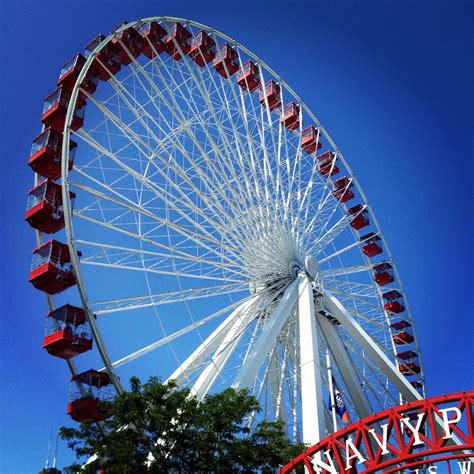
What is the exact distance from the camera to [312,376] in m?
20.7

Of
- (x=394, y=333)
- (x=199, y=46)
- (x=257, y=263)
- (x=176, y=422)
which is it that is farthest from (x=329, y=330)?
(x=199, y=46)

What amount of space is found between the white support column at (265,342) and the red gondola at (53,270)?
19.5 ft

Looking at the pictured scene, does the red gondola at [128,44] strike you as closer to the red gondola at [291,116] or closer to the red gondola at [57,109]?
the red gondola at [57,109]

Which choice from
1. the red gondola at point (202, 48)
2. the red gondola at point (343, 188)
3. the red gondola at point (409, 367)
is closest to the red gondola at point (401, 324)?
the red gondola at point (409, 367)

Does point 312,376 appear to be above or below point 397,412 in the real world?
above

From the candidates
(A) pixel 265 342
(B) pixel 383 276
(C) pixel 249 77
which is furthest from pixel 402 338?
(C) pixel 249 77

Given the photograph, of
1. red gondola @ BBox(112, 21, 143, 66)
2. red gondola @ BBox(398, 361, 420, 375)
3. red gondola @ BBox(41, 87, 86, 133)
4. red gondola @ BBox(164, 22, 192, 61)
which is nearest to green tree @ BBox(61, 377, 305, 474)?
red gondola @ BBox(41, 87, 86, 133)

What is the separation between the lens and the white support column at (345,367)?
26.1 metres

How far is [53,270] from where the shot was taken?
19.9 m

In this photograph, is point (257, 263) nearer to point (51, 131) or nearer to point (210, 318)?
point (210, 318)

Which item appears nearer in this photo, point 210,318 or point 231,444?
point 231,444

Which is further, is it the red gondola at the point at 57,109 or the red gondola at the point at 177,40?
the red gondola at the point at 177,40

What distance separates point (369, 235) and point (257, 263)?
11.6 meters

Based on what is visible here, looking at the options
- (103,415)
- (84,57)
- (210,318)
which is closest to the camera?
(103,415)
